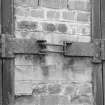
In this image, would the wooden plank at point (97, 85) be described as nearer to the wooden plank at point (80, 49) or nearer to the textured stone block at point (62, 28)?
the wooden plank at point (80, 49)

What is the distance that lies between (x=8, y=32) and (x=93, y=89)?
1239mm

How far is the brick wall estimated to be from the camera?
11.2ft

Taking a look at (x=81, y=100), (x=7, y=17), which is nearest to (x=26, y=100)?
(x=81, y=100)

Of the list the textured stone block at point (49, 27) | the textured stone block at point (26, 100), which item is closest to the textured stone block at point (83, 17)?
the textured stone block at point (49, 27)

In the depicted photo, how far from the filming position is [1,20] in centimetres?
335

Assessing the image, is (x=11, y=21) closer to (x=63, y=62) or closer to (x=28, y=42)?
(x=28, y=42)

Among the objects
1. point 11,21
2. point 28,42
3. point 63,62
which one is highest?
point 11,21

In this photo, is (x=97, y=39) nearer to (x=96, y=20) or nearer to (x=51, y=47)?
(x=96, y=20)

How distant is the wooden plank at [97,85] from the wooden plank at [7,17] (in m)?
1.14

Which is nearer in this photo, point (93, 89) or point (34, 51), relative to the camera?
point (34, 51)

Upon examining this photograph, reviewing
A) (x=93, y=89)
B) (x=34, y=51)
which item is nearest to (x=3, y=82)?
(x=34, y=51)

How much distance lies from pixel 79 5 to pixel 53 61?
76cm

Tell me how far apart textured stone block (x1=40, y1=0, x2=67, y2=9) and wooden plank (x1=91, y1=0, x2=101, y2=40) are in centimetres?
38

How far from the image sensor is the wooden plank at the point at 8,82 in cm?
329
